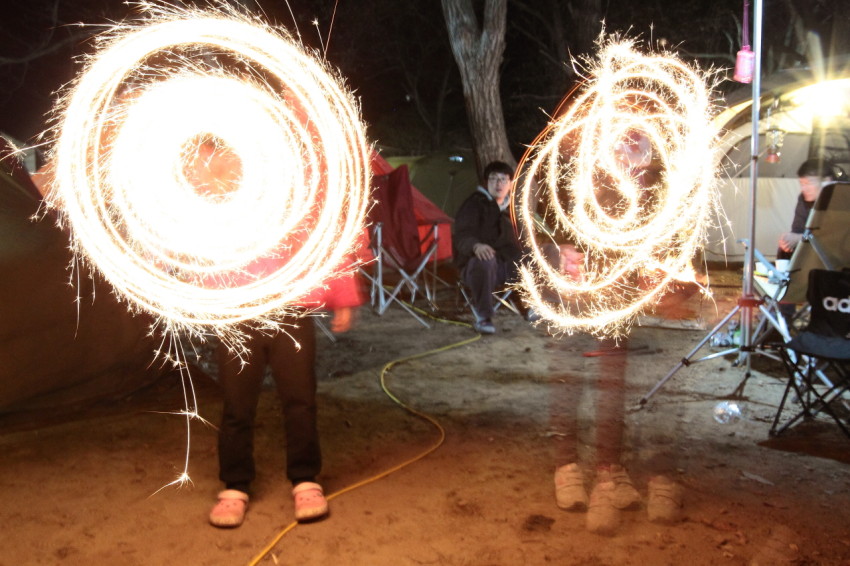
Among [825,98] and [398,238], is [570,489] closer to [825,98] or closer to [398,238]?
[398,238]

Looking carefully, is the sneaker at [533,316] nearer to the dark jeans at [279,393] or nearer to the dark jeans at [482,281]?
the dark jeans at [482,281]

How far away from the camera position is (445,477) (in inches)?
142

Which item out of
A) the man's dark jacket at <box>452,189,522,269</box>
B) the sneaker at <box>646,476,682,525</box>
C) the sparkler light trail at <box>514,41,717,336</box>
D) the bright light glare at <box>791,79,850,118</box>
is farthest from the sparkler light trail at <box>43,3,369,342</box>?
the bright light glare at <box>791,79,850,118</box>

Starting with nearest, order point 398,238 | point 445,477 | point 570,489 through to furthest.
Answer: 1. point 570,489
2. point 445,477
3. point 398,238

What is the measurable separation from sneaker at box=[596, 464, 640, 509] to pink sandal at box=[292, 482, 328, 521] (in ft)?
4.23

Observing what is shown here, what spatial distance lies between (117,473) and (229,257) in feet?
4.02

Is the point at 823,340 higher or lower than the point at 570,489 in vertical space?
higher

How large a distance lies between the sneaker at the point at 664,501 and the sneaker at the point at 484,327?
3.48 metres

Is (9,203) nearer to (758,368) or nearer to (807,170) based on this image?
(758,368)

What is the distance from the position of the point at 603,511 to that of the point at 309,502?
4.18 feet

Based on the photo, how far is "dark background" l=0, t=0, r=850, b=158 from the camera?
1686cm

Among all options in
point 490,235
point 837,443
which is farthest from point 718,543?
point 490,235

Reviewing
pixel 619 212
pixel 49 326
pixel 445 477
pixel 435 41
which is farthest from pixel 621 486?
pixel 435 41

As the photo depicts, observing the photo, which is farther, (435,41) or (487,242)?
(435,41)
